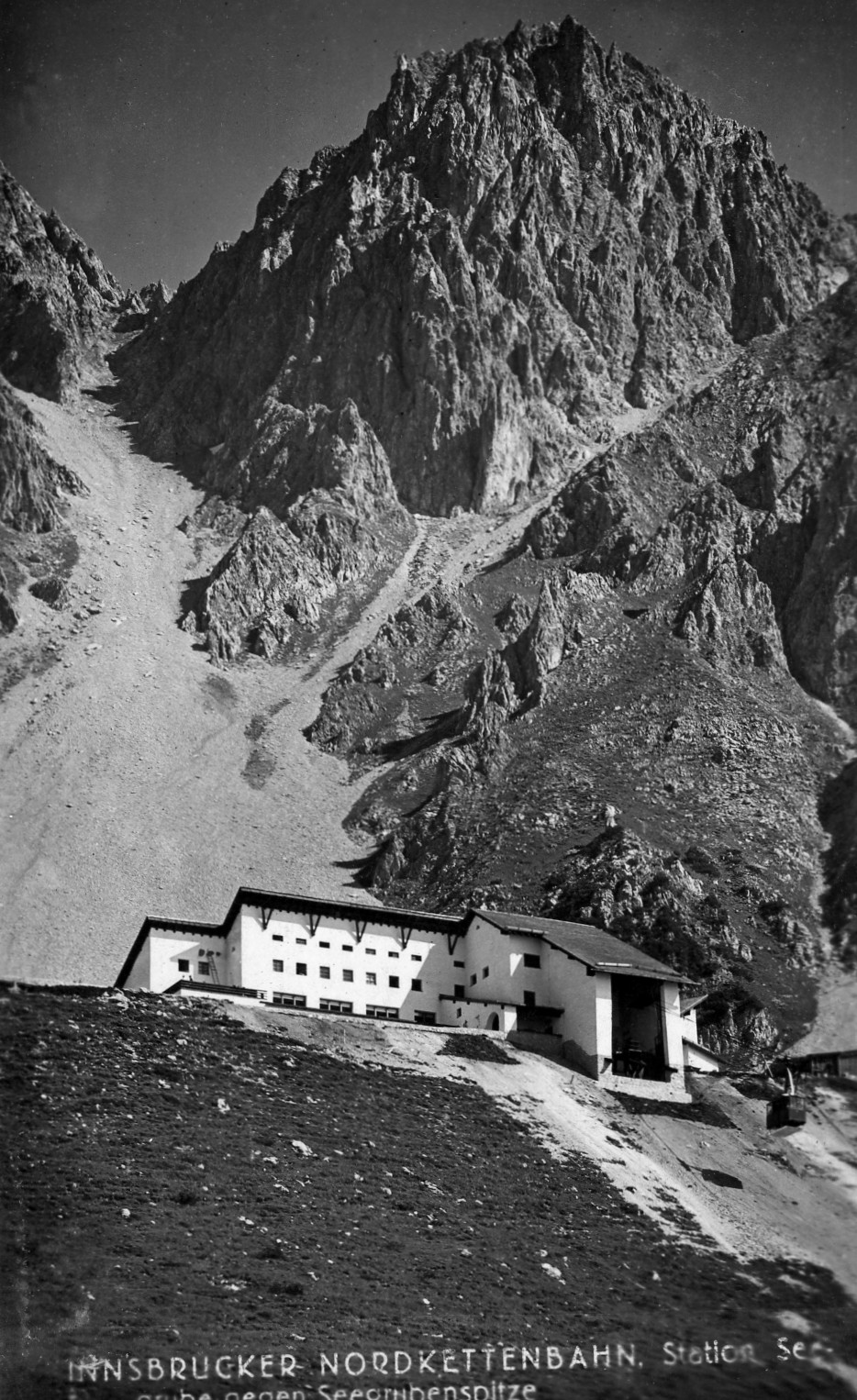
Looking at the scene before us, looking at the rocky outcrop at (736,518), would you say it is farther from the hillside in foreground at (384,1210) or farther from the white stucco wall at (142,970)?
the hillside in foreground at (384,1210)

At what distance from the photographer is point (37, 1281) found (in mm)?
17438

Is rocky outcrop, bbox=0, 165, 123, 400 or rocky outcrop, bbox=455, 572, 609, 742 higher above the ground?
rocky outcrop, bbox=0, 165, 123, 400

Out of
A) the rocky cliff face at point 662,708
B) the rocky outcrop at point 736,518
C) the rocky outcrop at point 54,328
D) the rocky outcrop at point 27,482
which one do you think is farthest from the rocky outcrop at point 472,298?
the rocky outcrop at point 27,482

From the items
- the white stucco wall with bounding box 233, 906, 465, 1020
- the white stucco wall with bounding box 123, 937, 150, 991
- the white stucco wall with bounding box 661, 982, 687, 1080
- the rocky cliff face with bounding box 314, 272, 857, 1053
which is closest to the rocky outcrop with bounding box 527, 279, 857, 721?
the rocky cliff face with bounding box 314, 272, 857, 1053

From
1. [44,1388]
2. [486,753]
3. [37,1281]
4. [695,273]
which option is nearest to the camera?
[44,1388]

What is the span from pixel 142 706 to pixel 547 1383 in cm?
10746

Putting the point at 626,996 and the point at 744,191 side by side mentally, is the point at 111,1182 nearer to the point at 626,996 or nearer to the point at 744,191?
the point at 626,996

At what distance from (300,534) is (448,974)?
108 meters

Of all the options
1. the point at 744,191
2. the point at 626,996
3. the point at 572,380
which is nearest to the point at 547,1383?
the point at 626,996

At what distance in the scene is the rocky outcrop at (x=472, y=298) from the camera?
564ft

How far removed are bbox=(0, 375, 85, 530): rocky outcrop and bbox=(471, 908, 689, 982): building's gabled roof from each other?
72.8 m

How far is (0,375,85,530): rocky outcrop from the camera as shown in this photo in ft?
409

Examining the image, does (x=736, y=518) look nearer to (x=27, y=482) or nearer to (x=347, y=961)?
(x=27, y=482)

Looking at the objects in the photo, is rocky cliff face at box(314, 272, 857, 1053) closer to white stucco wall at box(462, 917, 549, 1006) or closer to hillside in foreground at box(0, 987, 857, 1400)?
white stucco wall at box(462, 917, 549, 1006)
